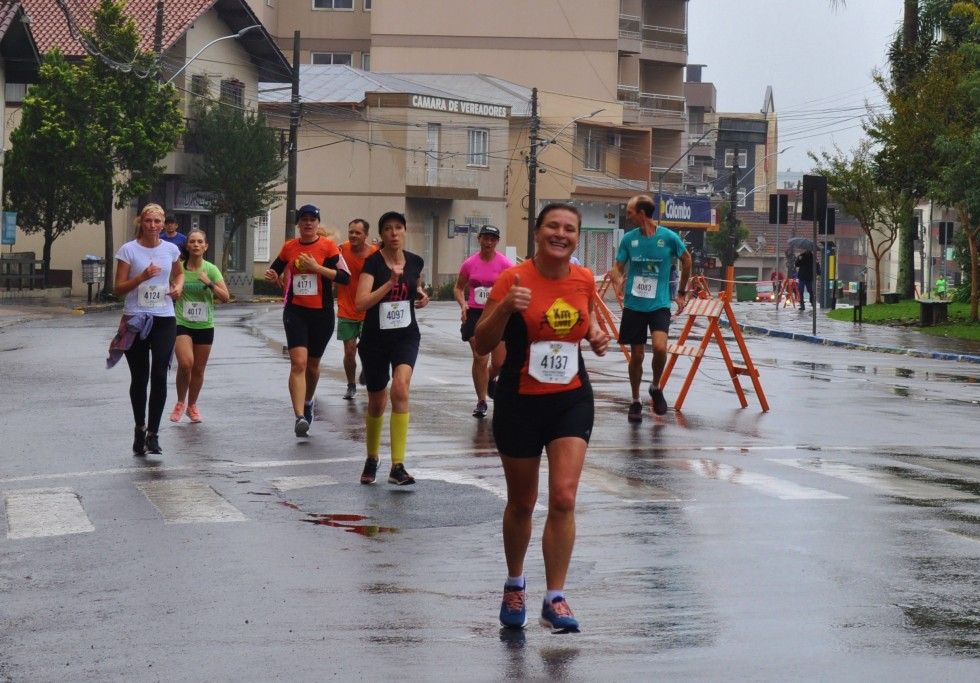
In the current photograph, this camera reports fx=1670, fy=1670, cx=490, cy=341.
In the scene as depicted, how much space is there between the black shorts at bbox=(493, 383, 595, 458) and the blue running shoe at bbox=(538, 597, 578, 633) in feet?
2.09

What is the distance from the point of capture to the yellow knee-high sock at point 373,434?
1117 cm

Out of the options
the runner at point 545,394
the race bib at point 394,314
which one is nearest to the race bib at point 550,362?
the runner at point 545,394

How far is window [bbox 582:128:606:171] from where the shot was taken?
267 feet

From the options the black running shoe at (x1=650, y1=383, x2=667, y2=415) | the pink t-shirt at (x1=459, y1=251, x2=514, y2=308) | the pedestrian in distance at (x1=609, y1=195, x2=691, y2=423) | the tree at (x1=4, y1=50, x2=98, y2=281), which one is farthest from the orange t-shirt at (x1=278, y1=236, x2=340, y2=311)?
the tree at (x1=4, y1=50, x2=98, y2=281)

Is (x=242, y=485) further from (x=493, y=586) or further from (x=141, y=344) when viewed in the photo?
(x=493, y=586)

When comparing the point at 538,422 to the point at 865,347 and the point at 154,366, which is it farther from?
the point at 865,347

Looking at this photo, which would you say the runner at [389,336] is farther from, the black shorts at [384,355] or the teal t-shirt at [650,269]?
the teal t-shirt at [650,269]

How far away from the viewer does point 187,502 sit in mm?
10422

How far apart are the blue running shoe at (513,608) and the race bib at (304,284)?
24.3 ft

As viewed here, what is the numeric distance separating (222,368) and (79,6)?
36960mm

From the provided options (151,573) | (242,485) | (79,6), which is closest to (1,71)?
(79,6)

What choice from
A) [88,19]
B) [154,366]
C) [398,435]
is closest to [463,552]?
[398,435]

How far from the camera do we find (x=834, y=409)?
1719cm

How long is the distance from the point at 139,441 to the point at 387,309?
2.57m
